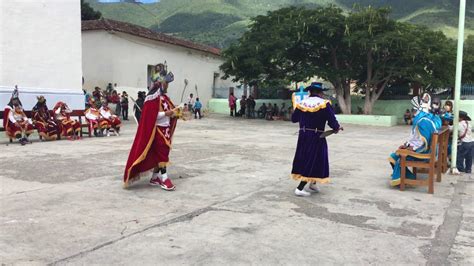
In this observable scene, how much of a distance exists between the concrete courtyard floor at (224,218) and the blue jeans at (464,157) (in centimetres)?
60

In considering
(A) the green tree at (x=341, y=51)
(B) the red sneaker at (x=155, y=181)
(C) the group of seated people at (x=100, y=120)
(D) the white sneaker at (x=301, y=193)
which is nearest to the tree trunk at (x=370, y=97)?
(A) the green tree at (x=341, y=51)

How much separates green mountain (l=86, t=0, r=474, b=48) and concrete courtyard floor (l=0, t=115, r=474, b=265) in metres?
45.5

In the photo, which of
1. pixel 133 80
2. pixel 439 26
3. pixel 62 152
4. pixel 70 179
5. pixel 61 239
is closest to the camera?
pixel 61 239

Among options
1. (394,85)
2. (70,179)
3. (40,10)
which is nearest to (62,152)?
(70,179)

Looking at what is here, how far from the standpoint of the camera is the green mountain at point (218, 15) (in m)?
60.0

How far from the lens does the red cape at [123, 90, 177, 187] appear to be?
6645 millimetres

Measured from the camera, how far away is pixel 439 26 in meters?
63.7

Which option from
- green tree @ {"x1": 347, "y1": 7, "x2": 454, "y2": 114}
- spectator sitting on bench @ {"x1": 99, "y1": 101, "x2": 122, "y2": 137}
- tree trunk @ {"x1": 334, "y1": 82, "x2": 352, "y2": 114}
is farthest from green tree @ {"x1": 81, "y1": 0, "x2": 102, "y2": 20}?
spectator sitting on bench @ {"x1": 99, "y1": 101, "x2": 122, "y2": 137}

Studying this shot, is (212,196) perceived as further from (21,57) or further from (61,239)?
(21,57)

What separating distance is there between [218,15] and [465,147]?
64.4 m

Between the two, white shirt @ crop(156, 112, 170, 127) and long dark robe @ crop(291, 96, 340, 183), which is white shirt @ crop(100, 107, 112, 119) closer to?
white shirt @ crop(156, 112, 170, 127)

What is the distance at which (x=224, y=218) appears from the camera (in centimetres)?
534

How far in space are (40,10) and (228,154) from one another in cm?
1019

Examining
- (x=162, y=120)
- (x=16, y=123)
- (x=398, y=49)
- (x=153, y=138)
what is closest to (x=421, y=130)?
(x=162, y=120)
